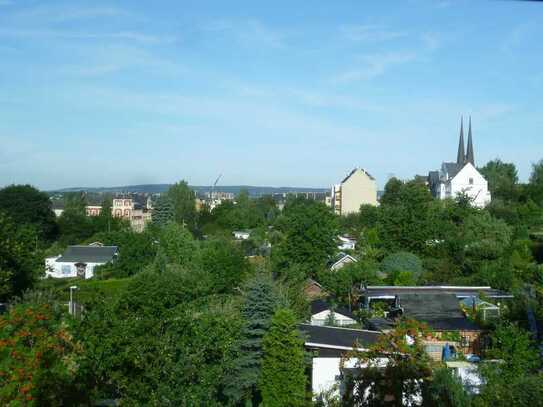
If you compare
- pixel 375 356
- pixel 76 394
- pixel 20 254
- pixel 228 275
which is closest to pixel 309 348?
pixel 375 356

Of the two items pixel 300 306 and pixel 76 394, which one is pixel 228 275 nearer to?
pixel 300 306

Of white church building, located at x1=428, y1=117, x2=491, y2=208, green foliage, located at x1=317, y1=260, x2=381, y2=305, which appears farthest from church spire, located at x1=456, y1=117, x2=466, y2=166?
green foliage, located at x1=317, y1=260, x2=381, y2=305

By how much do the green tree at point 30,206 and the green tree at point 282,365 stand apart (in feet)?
102

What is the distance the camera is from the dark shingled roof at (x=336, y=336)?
9.35 metres

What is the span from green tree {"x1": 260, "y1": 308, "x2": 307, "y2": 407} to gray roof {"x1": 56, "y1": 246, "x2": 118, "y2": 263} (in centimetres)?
2138

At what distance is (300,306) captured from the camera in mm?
13703

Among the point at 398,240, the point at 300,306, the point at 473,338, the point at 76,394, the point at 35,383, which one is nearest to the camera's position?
the point at 35,383

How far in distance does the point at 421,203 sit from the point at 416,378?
16.8 meters

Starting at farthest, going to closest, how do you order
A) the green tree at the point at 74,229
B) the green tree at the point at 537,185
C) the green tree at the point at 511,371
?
the green tree at the point at 74,229
the green tree at the point at 537,185
the green tree at the point at 511,371

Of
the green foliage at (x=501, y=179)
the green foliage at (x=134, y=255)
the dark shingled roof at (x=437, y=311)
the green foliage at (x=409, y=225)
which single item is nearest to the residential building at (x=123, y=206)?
the green foliage at (x=501, y=179)

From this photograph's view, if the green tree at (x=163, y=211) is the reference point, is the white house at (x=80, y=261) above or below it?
below

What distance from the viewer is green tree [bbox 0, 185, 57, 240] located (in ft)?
122

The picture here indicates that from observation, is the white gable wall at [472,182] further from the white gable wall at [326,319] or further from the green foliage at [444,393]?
the green foliage at [444,393]

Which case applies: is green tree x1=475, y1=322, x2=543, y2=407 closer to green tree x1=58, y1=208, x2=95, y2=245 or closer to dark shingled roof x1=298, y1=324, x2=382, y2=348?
dark shingled roof x1=298, y1=324, x2=382, y2=348
